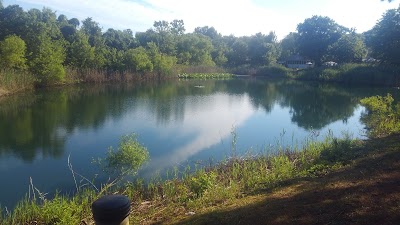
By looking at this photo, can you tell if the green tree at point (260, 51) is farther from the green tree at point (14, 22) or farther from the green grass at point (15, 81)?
the green grass at point (15, 81)

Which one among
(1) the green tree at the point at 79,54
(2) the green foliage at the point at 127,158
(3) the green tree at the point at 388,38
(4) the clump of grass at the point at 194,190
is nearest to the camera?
(4) the clump of grass at the point at 194,190

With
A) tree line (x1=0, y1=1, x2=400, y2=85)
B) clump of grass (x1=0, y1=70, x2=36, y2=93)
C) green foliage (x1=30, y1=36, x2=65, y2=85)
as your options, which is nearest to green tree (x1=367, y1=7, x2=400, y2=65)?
tree line (x1=0, y1=1, x2=400, y2=85)

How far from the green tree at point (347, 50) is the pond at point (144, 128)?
23.2 m

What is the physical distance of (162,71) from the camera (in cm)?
4056

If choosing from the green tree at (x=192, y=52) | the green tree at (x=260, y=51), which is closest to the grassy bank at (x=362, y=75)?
the green tree at (x=260, y=51)

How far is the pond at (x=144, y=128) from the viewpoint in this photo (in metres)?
9.38

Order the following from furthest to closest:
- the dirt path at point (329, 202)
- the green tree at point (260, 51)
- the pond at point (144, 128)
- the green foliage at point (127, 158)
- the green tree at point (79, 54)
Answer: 1. the green tree at point (260, 51)
2. the green tree at point (79, 54)
3. the pond at point (144, 128)
4. the green foliage at point (127, 158)
5. the dirt path at point (329, 202)

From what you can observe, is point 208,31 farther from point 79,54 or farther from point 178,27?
point 79,54

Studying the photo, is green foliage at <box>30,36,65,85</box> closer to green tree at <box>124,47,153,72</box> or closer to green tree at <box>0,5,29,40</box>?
green tree at <box>0,5,29,40</box>

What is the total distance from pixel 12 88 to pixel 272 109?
57.8 feet

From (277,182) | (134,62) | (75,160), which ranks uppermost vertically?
(134,62)

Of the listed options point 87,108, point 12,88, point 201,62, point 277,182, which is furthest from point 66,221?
point 201,62

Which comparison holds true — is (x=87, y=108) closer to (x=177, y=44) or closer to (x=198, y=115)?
(x=198, y=115)

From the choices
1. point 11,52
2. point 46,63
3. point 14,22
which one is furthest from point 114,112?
point 14,22
